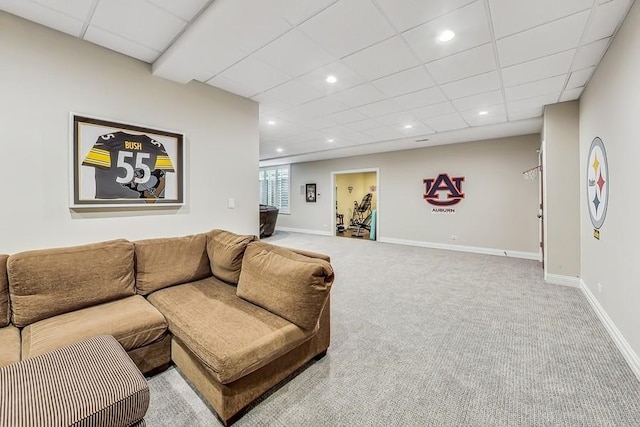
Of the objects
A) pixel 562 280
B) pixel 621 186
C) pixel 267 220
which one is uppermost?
pixel 621 186

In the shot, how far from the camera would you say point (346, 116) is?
4.45 meters

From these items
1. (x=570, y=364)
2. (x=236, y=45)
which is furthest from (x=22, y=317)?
(x=570, y=364)

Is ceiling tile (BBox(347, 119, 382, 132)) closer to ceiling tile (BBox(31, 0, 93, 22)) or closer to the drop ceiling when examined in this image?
the drop ceiling

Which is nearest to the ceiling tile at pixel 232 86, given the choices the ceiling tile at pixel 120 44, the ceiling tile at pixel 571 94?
the ceiling tile at pixel 120 44

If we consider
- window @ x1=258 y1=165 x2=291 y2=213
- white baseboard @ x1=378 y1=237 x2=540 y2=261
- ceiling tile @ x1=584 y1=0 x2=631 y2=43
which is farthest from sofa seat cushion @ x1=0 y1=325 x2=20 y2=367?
window @ x1=258 y1=165 x2=291 y2=213

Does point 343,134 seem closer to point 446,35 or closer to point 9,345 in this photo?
point 446,35

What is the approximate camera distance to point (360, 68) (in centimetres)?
285

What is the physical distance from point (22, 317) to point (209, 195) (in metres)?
1.81

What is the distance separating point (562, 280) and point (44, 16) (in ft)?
20.7

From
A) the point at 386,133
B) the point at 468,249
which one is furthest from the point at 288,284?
the point at 468,249

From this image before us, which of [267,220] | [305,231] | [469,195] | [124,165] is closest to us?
[124,165]

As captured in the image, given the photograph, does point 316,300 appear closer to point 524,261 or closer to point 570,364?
point 570,364

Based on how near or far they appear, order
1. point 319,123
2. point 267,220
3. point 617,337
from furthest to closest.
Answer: point 267,220, point 319,123, point 617,337

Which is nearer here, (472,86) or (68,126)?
(68,126)
